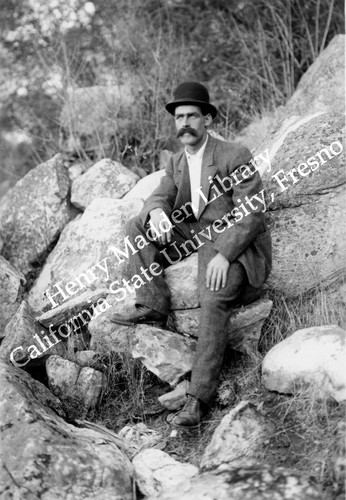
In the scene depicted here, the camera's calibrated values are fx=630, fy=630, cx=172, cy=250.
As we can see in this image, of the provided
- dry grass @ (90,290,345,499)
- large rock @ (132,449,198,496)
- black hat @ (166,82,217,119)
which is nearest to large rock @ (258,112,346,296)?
dry grass @ (90,290,345,499)

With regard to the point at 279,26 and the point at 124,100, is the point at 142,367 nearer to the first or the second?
the point at 124,100

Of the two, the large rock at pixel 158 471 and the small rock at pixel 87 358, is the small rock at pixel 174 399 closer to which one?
the large rock at pixel 158 471

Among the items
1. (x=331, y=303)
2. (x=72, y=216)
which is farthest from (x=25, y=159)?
(x=331, y=303)

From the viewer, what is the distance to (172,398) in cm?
409

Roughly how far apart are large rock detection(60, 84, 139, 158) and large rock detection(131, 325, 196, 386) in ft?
10.9

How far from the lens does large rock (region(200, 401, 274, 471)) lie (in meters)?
3.37

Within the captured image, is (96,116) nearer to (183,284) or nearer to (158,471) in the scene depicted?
(183,284)

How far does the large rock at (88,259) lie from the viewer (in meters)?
5.18

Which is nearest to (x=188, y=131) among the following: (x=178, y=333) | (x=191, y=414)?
(x=178, y=333)

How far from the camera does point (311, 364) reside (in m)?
3.60

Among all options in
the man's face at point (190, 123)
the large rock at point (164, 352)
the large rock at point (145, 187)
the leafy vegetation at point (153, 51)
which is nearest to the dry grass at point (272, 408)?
the large rock at point (164, 352)

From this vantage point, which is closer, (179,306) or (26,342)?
(179,306)

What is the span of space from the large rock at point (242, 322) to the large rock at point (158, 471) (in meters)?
0.99

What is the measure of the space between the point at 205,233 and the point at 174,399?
3.79 ft
